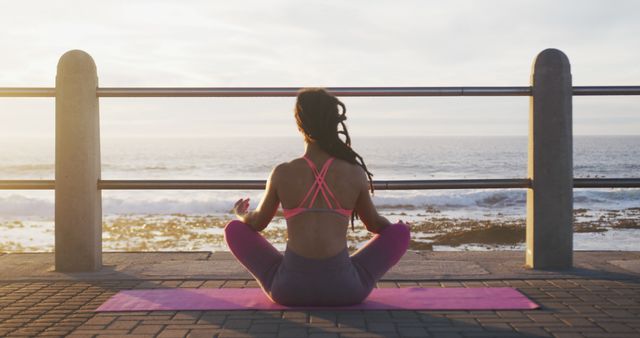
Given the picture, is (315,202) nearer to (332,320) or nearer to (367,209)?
(367,209)

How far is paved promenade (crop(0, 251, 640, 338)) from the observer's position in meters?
3.65

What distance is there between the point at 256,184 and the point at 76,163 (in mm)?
1278

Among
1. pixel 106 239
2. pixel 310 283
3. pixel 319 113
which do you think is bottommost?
pixel 106 239

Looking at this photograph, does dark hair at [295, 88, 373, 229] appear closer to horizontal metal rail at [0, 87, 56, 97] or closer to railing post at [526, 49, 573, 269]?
railing post at [526, 49, 573, 269]

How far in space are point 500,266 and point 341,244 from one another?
188 cm

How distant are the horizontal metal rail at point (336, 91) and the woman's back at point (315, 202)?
1251mm

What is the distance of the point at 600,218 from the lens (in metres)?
15.8

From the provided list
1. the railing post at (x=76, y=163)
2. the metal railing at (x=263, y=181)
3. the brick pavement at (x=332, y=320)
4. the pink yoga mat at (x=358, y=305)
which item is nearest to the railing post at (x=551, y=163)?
the metal railing at (x=263, y=181)

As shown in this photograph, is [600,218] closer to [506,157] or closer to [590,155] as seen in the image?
[506,157]

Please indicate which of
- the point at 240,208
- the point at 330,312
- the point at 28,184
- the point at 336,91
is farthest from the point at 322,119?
the point at 28,184

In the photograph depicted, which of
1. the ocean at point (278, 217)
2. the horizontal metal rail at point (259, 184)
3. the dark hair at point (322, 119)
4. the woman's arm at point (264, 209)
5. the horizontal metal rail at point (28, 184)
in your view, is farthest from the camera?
the ocean at point (278, 217)

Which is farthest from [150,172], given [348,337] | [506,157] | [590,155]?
[348,337]

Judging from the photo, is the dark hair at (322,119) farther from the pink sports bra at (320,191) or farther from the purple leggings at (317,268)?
the purple leggings at (317,268)

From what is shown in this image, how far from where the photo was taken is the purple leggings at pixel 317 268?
3979mm
